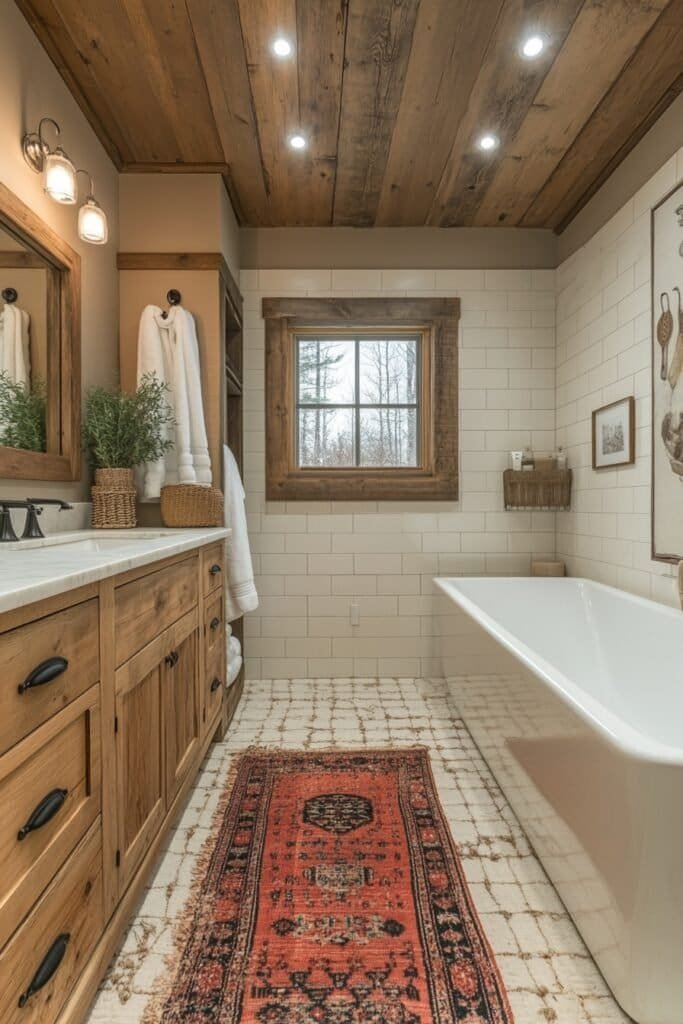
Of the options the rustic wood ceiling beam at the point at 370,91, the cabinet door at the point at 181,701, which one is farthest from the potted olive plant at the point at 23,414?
the rustic wood ceiling beam at the point at 370,91

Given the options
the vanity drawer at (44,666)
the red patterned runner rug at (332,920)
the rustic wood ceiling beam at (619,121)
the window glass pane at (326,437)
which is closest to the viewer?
the vanity drawer at (44,666)

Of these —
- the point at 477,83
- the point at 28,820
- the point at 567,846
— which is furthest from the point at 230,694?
the point at 477,83

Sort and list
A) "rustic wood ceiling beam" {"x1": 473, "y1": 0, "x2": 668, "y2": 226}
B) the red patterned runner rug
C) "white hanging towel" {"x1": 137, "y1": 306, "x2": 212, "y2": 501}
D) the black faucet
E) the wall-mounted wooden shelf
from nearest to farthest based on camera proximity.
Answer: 1. the red patterned runner rug
2. the black faucet
3. "rustic wood ceiling beam" {"x1": 473, "y1": 0, "x2": 668, "y2": 226}
4. "white hanging towel" {"x1": 137, "y1": 306, "x2": 212, "y2": 501}
5. the wall-mounted wooden shelf

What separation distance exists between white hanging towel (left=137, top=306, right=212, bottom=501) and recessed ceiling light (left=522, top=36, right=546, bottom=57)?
159cm

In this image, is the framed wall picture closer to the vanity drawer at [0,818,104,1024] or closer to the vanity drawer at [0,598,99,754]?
the vanity drawer at [0,598,99,754]

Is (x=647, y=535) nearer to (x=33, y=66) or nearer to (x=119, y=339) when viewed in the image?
(x=119, y=339)

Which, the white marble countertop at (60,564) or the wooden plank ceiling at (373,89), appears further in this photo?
the wooden plank ceiling at (373,89)

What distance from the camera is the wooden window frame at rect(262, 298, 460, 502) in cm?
316

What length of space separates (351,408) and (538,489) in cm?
116

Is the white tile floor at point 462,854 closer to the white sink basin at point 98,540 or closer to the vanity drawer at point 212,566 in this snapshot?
the vanity drawer at point 212,566

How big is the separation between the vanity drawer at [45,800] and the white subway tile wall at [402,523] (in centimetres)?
214

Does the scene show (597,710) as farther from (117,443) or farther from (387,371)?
(387,371)

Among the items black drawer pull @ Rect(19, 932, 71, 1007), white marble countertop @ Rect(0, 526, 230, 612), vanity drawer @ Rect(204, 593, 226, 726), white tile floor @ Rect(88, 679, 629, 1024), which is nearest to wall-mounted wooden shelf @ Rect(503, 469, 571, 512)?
white tile floor @ Rect(88, 679, 629, 1024)

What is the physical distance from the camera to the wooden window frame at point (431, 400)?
316 centimetres
